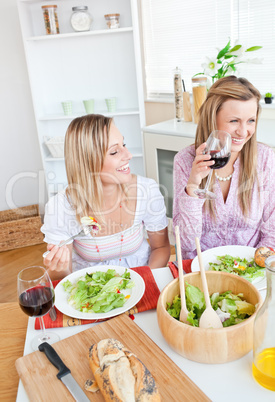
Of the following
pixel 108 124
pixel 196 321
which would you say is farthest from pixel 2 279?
pixel 196 321

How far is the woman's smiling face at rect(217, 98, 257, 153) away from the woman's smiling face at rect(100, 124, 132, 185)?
0.41m

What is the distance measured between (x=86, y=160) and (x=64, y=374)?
89 cm

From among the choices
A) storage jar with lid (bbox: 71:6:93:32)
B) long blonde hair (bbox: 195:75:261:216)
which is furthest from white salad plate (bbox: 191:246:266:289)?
storage jar with lid (bbox: 71:6:93:32)

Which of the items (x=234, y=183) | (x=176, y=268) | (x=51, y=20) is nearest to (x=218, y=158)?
(x=234, y=183)

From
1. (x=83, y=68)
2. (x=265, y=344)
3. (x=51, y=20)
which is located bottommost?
(x=265, y=344)

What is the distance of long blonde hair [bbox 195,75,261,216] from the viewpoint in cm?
148

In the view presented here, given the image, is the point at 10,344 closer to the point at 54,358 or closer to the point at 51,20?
the point at 54,358

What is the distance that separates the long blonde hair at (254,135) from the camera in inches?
58.4

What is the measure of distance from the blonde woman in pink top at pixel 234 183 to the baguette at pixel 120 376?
74cm

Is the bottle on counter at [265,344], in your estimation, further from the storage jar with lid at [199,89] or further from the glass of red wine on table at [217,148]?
the storage jar with lid at [199,89]

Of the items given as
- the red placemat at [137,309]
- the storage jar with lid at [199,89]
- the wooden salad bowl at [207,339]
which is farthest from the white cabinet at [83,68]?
the wooden salad bowl at [207,339]

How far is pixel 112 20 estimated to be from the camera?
113 inches

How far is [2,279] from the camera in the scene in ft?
9.46

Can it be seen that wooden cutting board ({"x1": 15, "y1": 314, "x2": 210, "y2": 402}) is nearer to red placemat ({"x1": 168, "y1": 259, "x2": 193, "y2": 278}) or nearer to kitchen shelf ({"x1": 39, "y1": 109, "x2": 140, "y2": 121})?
red placemat ({"x1": 168, "y1": 259, "x2": 193, "y2": 278})
